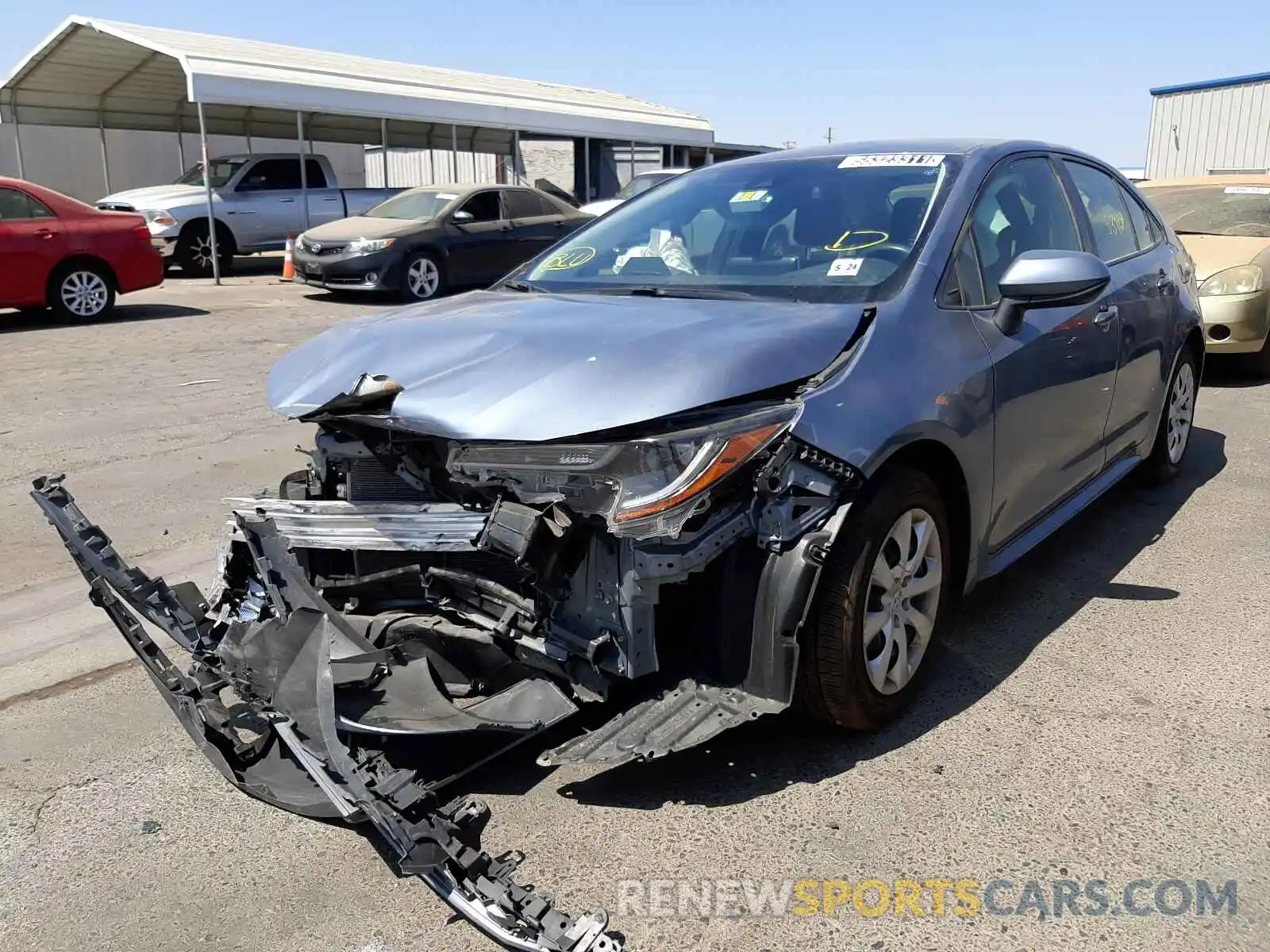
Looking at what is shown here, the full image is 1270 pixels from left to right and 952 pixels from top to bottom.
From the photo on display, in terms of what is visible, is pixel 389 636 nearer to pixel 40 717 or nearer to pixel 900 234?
pixel 40 717

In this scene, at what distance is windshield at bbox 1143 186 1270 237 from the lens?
9.09 meters

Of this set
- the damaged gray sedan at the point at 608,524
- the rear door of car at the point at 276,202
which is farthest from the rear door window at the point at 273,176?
the damaged gray sedan at the point at 608,524

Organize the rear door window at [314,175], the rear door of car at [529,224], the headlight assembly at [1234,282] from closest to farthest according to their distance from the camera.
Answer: the headlight assembly at [1234,282]
the rear door of car at [529,224]
the rear door window at [314,175]

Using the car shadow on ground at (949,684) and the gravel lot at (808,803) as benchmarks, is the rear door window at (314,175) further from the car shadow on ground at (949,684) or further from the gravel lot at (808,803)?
the car shadow on ground at (949,684)

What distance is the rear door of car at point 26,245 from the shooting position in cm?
1112

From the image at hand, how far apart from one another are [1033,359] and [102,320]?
37.7 ft

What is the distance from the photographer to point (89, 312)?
12062 millimetres

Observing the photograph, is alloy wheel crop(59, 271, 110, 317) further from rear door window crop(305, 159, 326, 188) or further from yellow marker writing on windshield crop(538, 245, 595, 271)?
yellow marker writing on windshield crop(538, 245, 595, 271)

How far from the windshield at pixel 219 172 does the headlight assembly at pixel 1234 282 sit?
14656mm

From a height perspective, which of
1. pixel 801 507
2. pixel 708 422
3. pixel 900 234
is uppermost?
pixel 900 234

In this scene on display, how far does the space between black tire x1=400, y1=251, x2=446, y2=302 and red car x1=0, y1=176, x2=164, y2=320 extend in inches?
116

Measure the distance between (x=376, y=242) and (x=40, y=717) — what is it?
36.4 feet

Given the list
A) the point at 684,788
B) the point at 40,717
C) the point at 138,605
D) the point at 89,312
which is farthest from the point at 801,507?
the point at 89,312

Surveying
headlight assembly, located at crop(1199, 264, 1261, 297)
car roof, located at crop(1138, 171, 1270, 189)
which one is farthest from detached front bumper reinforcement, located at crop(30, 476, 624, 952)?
car roof, located at crop(1138, 171, 1270, 189)
